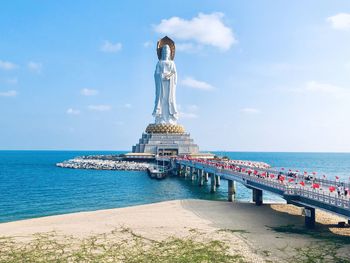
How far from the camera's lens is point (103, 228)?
24875 mm

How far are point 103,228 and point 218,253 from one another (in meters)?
8.83

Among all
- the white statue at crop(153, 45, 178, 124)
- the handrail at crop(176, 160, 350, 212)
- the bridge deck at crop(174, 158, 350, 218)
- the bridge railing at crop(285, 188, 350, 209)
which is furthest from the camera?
the white statue at crop(153, 45, 178, 124)

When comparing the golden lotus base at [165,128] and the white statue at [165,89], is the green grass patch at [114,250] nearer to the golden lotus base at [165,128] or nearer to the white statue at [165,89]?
the golden lotus base at [165,128]

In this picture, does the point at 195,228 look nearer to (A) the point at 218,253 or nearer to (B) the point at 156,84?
(A) the point at 218,253

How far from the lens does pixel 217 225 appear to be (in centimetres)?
2570

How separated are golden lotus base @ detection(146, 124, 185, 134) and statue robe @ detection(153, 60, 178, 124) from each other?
5.96 ft

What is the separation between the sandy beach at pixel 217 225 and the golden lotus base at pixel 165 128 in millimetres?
59870

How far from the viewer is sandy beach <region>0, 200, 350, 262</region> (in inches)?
807

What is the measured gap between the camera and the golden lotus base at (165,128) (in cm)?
9394

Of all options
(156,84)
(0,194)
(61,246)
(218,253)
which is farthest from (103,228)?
(156,84)

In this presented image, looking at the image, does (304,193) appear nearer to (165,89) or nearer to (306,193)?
(306,193)

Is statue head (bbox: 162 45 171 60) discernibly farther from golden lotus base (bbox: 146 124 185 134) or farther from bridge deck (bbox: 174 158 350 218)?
bridge deck (bbox: 174 158 350 218)

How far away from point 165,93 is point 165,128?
28.3 ft

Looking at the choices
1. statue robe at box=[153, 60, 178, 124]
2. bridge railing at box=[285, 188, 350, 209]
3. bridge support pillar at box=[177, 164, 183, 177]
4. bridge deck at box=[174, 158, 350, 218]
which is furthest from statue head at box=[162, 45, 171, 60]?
bridge railing at box=[285, 188, 350, 209]
